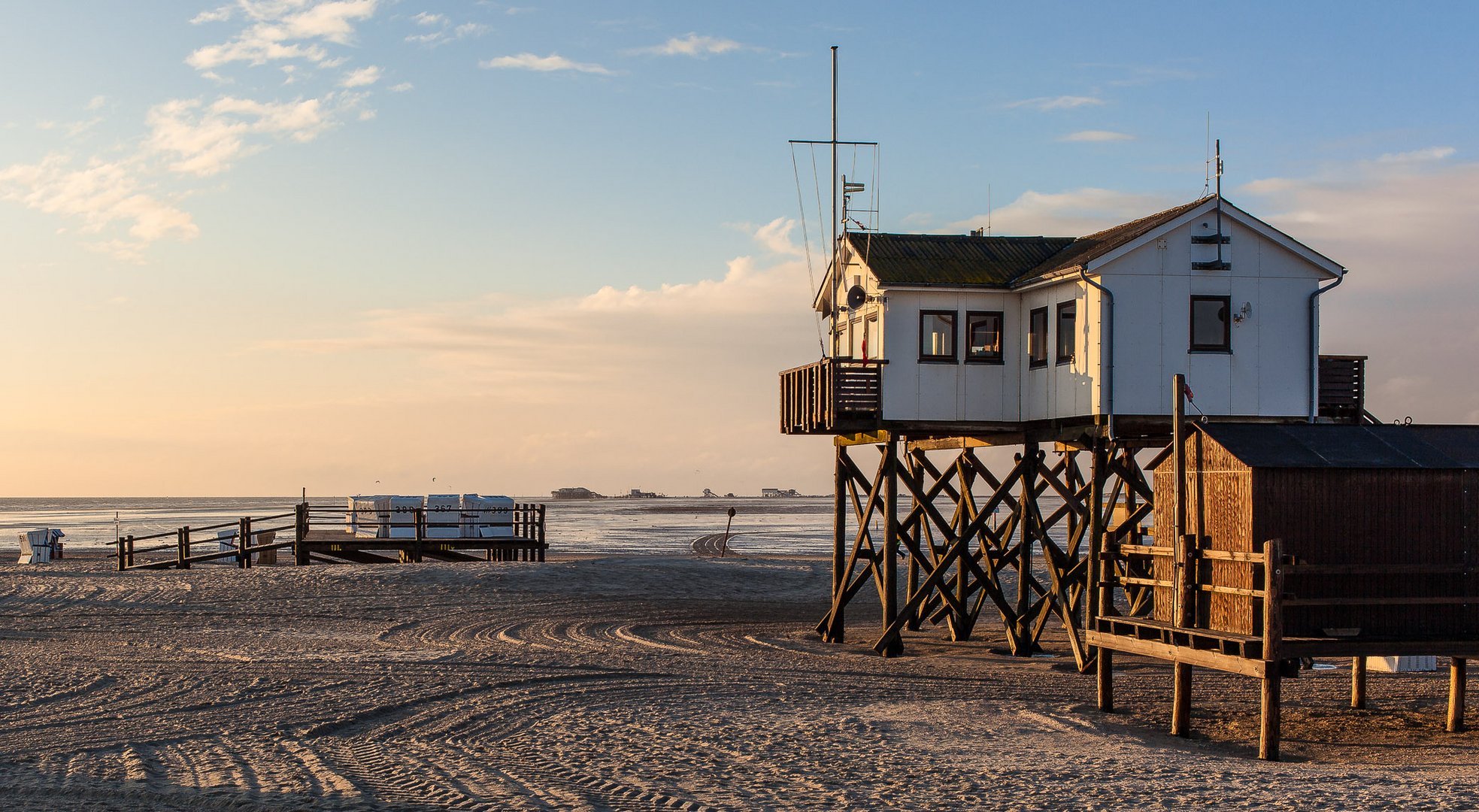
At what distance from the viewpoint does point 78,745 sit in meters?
13.3

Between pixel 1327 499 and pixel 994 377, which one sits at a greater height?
pixel 994 377

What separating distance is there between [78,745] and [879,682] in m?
10.2

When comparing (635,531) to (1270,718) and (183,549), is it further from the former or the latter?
(1270,718)

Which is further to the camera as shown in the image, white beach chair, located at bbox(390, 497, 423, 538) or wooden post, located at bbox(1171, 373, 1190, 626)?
white beach chair, located at bbox(390, 497, 423, 538)

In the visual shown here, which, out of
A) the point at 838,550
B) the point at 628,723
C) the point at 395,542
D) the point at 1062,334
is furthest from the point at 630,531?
the point at 628,723

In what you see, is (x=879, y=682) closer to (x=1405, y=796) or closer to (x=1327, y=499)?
(x=1327, y=499)

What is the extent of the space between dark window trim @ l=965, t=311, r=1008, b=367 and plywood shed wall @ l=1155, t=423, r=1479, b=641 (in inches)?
315

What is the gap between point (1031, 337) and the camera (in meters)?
22.7

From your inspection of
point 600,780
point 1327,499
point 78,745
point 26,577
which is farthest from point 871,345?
point 26,577

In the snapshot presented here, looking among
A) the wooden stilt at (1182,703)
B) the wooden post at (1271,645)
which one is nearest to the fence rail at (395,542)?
the wooden stilt at (1182,703)

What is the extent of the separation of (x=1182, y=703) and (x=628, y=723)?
6.33m

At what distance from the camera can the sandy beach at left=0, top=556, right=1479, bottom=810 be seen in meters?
11.6

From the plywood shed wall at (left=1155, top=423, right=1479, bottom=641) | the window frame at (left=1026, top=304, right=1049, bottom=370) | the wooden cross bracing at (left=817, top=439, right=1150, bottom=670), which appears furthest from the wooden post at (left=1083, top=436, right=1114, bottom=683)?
the plywood shed wall at (left=1155, top=423, right=1479, bottom=641)

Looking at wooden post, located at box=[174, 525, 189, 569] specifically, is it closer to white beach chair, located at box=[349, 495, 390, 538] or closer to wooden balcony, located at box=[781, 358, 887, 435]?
white beach chair, located at box=[349, 495, 390, 538]
